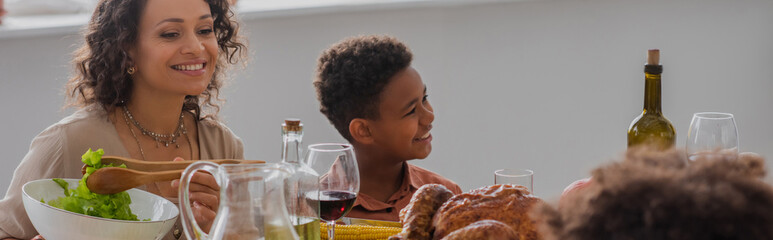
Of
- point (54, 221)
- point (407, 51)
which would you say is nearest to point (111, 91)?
point (407, 51)

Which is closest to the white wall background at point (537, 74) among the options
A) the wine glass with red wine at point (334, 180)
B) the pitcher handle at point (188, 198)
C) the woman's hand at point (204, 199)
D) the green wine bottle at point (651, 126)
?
the green wine bottle at point (651, 126)

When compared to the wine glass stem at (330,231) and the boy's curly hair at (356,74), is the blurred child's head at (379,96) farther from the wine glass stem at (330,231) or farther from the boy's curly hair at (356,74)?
the wine glass stem at (330,231)

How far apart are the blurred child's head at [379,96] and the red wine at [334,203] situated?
30.8 inches

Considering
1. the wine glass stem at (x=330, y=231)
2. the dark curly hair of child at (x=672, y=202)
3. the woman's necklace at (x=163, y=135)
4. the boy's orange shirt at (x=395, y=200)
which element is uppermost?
the dark curly hair of child at (x=672, y=202)

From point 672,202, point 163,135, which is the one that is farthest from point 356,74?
point 672,202

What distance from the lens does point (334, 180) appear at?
117 cm

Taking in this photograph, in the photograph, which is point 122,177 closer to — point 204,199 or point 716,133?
point 204,199

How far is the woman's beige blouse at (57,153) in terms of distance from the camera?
1578mm

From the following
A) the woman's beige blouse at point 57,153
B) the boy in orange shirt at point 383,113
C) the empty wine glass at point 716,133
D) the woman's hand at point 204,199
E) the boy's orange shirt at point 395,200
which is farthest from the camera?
the boy in orange shirt at point 383,113

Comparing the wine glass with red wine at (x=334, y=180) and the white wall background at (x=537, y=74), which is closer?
the wine glass with red wine at (x=334, y=180)

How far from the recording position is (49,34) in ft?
10.3

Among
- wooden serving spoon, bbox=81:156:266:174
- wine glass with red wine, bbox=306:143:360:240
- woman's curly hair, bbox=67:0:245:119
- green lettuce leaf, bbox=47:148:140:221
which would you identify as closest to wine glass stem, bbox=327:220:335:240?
wine glass with red wine, bbox=306:143:360:240

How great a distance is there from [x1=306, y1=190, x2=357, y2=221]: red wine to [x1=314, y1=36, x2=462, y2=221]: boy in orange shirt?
0.73m

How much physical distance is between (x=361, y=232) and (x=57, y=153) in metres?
0.95
